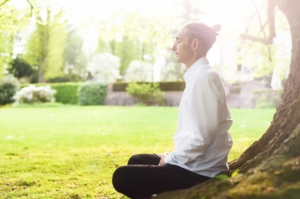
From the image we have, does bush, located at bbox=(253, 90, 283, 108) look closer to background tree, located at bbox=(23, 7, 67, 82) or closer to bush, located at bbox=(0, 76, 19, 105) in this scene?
bush, located at bbox=(0, 76, 19, 105)

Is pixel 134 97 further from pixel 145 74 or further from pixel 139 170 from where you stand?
pixel 139 170

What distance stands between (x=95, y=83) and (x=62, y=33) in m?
17.6

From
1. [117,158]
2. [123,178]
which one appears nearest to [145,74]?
[117,158]

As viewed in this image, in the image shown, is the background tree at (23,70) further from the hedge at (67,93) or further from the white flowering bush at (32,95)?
A: the white flowering bush at (32,95)

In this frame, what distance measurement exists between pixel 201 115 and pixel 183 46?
0.59 meters

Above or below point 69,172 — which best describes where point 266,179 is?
above

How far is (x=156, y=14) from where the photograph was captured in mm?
11023

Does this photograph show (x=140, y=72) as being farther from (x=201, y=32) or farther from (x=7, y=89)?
(x=201, y=32)

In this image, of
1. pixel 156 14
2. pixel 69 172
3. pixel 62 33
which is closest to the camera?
pixel 69 172

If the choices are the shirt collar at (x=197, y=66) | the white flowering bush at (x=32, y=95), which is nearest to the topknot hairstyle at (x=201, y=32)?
the shirt collar at (x=197, y=66)

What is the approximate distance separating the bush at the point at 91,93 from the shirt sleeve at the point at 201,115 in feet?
73.3

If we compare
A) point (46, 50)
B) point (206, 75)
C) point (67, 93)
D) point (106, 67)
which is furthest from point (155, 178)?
point (46, 50)

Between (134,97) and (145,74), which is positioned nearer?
(134,97)

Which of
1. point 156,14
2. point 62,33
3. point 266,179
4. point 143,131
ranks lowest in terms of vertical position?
point 143,131
